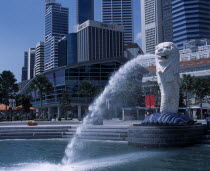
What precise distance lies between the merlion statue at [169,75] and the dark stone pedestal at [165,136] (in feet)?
6.73

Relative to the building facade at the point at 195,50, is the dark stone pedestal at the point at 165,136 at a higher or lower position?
lower

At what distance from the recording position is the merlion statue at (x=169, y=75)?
1919cm

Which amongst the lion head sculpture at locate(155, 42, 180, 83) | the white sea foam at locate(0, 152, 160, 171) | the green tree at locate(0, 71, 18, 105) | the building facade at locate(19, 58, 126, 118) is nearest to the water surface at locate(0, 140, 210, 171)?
the white sea foam at locate(0, 152, 160, 171)

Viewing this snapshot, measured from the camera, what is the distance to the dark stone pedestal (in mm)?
17250

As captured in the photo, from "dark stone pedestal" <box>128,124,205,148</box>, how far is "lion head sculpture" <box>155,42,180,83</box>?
11.8ft

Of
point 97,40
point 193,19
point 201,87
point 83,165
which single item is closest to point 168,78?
point 83,165

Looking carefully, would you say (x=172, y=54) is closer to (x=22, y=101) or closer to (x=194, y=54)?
(x=22, y=101)

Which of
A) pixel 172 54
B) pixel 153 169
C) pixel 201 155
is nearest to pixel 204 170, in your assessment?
pixel 153 169

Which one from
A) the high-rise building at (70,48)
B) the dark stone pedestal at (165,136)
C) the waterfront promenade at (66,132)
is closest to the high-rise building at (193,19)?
the high-rise building at (70,48)

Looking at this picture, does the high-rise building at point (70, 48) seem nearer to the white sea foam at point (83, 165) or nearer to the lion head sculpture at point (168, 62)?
the lion head sculpture at point (168, 62)

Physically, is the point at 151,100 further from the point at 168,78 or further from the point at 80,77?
the point at 80,77

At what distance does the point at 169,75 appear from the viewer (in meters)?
19.1

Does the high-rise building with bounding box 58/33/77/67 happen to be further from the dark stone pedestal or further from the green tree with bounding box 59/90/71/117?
the dark stone pedestal

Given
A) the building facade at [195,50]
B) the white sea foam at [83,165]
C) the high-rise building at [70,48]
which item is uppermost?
the high-rise building at [70,48]
